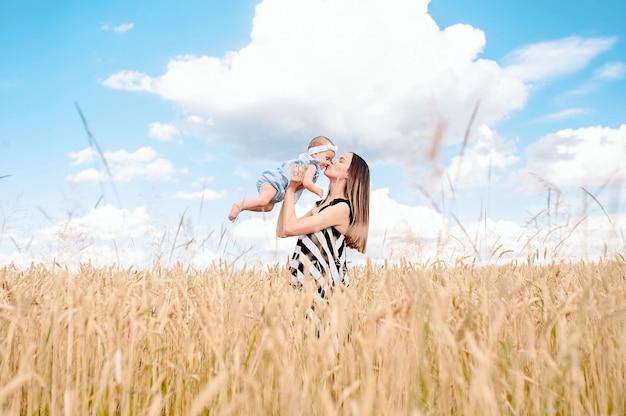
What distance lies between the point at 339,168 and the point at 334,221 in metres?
0.46

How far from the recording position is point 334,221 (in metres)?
3.83

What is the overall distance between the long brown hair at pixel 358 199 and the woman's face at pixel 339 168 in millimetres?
30

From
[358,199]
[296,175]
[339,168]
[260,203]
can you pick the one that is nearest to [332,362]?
[296,175]

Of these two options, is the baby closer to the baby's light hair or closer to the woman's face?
the baby's light hair

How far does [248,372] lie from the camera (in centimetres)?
202

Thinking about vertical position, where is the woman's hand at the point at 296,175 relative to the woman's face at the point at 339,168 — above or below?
below

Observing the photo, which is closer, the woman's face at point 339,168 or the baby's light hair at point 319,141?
the woman's face at point 339,168

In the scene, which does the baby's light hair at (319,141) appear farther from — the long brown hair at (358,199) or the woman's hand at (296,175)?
the woman's hand at (296,175)

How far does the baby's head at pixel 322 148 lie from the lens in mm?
6070

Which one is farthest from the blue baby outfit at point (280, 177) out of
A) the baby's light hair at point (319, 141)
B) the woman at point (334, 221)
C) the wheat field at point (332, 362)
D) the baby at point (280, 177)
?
the wheat field at point (332, 362)

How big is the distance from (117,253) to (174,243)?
96 centimetres

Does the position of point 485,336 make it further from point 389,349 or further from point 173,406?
point 173,406

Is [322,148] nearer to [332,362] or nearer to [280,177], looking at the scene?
[280,177]

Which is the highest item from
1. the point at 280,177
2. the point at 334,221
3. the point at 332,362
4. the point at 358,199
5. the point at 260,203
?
the point at 280,177
